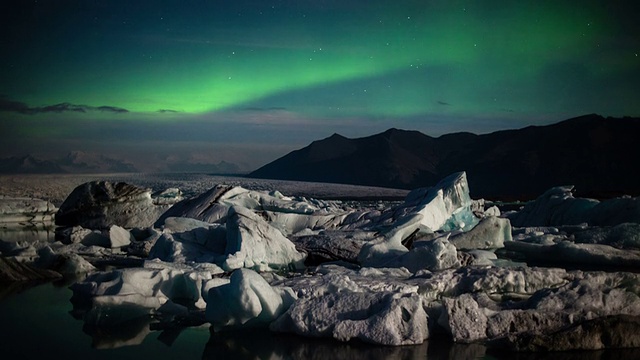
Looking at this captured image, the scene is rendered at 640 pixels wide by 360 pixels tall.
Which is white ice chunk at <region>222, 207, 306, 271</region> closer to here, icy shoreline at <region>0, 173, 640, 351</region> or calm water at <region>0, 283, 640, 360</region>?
icy shoreline at <region>0, 173, 640, 351</region>

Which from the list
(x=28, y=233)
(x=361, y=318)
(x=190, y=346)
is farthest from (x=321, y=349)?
(x=28, y=233)

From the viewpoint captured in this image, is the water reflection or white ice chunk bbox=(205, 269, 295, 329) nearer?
the water reflection

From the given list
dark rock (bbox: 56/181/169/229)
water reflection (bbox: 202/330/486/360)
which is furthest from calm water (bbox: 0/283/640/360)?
dark rock (bbox: 56/181/169/229)

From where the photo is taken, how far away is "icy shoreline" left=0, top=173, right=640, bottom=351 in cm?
481

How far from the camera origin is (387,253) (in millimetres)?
8781

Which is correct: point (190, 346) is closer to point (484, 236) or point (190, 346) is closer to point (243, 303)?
point (243, 303)

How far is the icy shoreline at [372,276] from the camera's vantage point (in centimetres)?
481

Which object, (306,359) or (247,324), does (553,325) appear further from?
(247,324)

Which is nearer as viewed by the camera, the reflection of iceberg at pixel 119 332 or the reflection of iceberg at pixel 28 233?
the reflection of iceberg at pixel 119 332

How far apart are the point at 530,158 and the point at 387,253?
5814 centimetres

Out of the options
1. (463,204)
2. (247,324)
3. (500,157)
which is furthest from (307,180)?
(247,324)

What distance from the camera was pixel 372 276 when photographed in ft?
22.3

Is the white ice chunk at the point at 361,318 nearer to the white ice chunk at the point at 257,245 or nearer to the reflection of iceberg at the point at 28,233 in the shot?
the white ice chunk at the point at 257,245

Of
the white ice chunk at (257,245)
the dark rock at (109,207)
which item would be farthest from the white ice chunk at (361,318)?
the dark rock at (109,207)
